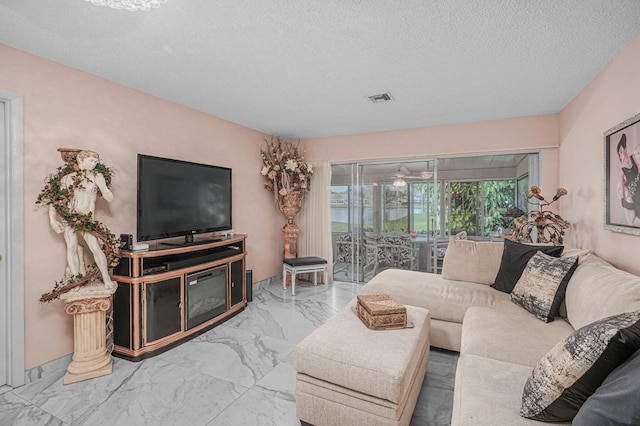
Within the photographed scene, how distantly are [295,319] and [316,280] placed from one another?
1.54 m

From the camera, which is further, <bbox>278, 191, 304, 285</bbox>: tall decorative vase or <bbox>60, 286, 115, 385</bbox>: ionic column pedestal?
<bbox>278, 191, 304, 285</bbox>: tall decorative vase

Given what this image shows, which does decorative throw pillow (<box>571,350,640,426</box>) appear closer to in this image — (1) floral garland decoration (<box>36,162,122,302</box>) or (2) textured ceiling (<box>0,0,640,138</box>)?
(2) textured ceiling (<box>0,0,640,138</box>)

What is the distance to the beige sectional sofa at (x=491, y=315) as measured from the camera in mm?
1284

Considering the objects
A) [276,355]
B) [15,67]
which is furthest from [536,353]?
[15,67]

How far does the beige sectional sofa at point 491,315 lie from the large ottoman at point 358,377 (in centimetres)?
28

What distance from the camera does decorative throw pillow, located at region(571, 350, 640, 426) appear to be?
79cm

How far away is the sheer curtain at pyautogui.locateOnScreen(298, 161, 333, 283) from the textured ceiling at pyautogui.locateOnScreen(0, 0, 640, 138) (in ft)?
6.07

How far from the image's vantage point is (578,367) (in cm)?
101

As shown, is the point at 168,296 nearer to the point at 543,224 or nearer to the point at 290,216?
the point at 290,216

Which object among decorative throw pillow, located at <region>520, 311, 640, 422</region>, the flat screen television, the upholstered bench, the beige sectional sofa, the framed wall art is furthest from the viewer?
the upholstered bench

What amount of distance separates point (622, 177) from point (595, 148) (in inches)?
25.1

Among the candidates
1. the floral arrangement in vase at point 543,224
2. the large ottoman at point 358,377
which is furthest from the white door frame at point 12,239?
the floral arrangement in vase at point 543,224

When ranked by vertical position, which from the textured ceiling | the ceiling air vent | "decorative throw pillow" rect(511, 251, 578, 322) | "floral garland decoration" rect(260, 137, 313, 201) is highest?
the ceiling air vent

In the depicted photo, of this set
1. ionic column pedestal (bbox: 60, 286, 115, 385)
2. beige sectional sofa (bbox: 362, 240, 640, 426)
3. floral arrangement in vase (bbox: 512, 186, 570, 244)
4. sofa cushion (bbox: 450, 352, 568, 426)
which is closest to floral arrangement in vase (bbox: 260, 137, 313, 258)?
beige sectional sofa (bbox: 362, 240, 640, 426)
